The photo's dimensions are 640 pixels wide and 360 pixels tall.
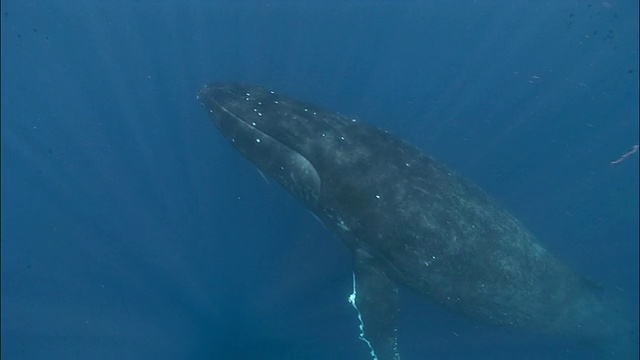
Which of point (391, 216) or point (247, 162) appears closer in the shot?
point (391, 216)

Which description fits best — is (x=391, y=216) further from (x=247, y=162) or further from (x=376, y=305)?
(x=247, y=162)

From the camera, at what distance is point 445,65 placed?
17.4 meters

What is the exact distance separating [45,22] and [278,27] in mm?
7546

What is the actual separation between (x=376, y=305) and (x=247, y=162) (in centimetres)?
586

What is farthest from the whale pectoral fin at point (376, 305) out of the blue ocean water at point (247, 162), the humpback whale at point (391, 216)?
the blue ocean water at point (247, 162)

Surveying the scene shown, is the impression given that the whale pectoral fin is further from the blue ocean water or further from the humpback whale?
the blue ocean water

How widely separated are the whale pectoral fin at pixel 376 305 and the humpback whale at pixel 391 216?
22 millimetres

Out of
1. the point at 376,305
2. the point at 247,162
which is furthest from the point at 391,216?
the point at 247,162

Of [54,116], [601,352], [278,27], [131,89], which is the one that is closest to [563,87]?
[601,352]

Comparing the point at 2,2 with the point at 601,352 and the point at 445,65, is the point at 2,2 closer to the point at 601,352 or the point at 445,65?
the point at 445,65

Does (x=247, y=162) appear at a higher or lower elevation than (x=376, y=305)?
higher

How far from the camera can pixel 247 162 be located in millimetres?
14188

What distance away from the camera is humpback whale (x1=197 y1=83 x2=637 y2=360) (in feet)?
32.0

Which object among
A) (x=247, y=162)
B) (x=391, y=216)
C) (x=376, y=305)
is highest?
(x=247, y=162)
